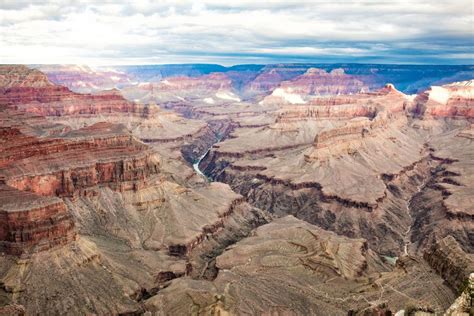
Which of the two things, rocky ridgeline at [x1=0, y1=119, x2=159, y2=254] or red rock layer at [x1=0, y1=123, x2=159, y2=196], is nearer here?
rocky ridgeline at [x1=0, y1=119, x2=159, y2=254]

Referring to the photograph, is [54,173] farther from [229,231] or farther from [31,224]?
[229,231]

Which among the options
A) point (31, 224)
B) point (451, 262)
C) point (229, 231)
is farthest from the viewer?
point (229, 231)

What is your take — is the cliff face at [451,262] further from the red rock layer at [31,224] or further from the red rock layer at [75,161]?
the red rock layer at [75,161]

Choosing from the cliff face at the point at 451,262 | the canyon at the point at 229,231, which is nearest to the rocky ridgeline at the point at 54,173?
the canyon at the point at 229,231

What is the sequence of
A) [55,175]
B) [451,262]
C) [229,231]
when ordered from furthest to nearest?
1. [229,231]
2. [55,175]
3. [451,262]

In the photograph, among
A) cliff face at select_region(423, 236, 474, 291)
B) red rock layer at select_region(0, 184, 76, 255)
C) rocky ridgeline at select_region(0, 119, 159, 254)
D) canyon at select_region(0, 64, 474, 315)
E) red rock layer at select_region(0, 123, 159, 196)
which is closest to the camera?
cliff face at select_region(423, 236, 474, 291)

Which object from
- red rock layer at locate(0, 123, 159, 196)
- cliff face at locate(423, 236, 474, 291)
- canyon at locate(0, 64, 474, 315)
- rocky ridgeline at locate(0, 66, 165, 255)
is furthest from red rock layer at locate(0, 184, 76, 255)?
cliff face at locate(423, 236, 474, 291)

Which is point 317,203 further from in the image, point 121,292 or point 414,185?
point 121,292

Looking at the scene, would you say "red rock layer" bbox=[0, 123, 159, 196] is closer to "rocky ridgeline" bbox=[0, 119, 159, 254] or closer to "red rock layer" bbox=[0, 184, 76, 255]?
"rocky ridgeline" bbox=[0, 119, 159, 254]

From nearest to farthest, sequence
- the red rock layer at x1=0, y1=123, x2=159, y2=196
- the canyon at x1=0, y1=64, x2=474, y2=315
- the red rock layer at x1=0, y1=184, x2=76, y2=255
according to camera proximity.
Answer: the canyon at x1=0, y1=64, x2=474, y2=315
the red rock layer at x1=0, y1=184, x2=76, y2=255
the red rock layer at x1=0, y1=123, x2=159, y2=196

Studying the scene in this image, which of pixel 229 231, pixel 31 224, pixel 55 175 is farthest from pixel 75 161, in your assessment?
pixel 229 231

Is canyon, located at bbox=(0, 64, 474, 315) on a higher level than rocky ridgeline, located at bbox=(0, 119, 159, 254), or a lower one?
lower

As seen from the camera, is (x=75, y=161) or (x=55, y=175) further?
(x=75, y=161)
